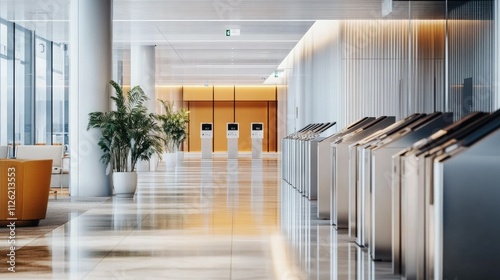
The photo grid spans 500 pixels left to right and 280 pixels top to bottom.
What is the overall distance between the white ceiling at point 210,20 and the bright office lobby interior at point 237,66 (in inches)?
1.8

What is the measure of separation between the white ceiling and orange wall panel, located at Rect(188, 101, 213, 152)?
63.1ft

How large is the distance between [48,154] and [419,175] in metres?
10.9

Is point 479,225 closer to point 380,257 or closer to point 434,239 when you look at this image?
point 434,239

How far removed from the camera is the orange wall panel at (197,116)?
153 feet

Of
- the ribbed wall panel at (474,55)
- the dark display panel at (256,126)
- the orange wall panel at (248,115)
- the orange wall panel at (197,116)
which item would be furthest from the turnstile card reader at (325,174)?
the orange wall panel at (197,116)

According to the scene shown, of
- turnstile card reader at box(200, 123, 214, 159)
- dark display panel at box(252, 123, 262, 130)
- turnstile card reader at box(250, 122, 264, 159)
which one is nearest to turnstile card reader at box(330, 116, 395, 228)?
turnstile card reader at box(250, 122, 264, 159)

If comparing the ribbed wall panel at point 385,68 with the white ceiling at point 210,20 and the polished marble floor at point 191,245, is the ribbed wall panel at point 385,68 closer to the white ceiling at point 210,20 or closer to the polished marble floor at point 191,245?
the white ceiling at point 210,20

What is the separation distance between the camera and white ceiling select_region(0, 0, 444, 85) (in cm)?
1497

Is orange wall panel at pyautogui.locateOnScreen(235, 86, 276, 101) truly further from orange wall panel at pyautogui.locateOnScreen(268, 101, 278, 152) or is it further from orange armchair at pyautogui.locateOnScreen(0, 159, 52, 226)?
orange armchair at pyautogui.locateOnScreen(0, 159, 52, 226)

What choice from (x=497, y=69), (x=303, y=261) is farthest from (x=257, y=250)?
(x=497, y=69)

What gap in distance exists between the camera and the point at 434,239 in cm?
512

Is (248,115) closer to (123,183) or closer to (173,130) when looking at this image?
(173,130)

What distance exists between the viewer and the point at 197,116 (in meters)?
46.7

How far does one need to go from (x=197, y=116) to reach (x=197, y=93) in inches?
53.9
